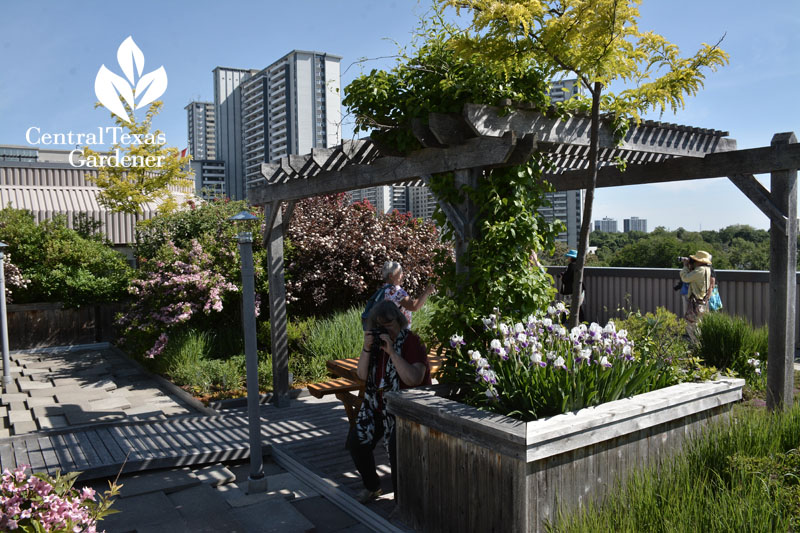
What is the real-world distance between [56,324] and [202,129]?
8420 cm

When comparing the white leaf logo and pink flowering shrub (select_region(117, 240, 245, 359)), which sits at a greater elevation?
the white leaf logo

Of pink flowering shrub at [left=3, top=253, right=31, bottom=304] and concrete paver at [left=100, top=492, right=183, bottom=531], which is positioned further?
pink flowering shrub at [left=3, top=253, right=31, bottom=304]

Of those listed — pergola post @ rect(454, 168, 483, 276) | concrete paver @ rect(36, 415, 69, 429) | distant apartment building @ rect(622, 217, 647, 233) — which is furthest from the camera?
distant apartment building @ rect(622, 217, 647, 233)

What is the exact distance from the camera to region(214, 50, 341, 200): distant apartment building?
219ft

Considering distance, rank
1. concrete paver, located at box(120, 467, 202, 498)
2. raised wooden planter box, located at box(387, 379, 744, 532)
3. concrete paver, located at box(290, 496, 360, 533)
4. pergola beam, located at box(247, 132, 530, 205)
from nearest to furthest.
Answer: raised wooden planter box, located at box(387, 379, 744, 532) → concrete paver, located at box(290, 496, 360, 533) → pergola beam, located at box(247, 132, 530, 205) → concrete paver, located at box(120, 467, 202, 498)

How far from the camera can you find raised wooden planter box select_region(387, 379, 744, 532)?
3.02 meters

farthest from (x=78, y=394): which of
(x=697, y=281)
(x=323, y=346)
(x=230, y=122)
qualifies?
(x=230, y=122)

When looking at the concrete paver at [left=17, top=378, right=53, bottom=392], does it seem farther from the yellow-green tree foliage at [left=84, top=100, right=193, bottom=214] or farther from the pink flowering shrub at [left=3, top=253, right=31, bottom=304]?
the yellow-green tree foliage at [left=84, top=100, right=193, bottom=214]

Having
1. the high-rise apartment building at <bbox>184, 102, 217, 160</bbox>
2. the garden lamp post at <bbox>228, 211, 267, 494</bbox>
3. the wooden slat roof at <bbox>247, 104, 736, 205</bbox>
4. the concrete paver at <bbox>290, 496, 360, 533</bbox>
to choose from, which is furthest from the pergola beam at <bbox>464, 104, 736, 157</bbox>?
the high-rise apartment building at <bbox>184, 102, 217, 160</bbox>

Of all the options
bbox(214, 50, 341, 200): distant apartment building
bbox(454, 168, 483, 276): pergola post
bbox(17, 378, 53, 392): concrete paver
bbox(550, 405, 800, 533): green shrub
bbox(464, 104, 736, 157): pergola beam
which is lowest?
bbox(17, 378, 53, 392): concrete paver

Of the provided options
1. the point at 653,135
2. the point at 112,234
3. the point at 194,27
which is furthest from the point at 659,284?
the point at 112,234

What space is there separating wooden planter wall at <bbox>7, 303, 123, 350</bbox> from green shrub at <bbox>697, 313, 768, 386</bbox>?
34.8ft

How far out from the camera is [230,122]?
7894cm

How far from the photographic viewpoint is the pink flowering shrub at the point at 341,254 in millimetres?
9328
